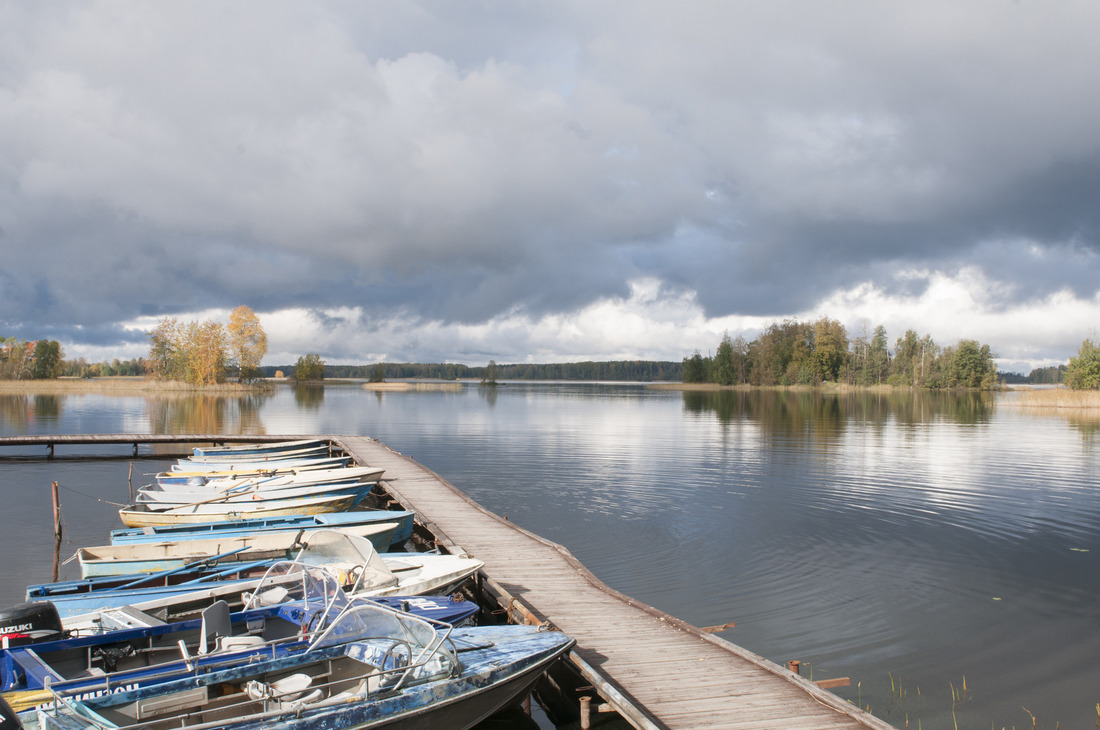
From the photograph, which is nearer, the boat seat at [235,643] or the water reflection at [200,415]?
the boat seat at [235,643]

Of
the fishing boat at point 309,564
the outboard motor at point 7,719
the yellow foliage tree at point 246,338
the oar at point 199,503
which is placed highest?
the yellow foliage tree at point 246,338

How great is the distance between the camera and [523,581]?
1148 cm

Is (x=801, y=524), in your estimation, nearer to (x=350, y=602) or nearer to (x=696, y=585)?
(x=696, y=585)

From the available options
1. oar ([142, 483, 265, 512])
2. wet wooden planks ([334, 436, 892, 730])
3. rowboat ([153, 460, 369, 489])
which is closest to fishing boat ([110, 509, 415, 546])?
oar ([142, 483, 265, 512])

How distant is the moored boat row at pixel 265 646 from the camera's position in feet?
20.2

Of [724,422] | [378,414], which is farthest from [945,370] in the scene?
[378,414]

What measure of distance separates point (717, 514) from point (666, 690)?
12832 mm

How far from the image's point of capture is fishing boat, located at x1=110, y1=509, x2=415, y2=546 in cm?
1419

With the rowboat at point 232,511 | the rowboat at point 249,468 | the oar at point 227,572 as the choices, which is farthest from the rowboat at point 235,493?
the oar at point 227,572

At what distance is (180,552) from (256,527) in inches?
87.8

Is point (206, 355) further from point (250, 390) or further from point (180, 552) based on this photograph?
point (180, 552)

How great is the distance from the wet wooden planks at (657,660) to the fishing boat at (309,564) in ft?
4.37

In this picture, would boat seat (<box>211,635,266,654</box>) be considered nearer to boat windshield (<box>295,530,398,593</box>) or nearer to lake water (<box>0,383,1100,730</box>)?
boat windshield (<box>295,530,398,593</box>)

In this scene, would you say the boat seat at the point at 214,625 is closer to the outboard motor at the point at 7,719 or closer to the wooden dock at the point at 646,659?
the outboard motor at the point at 7,719
